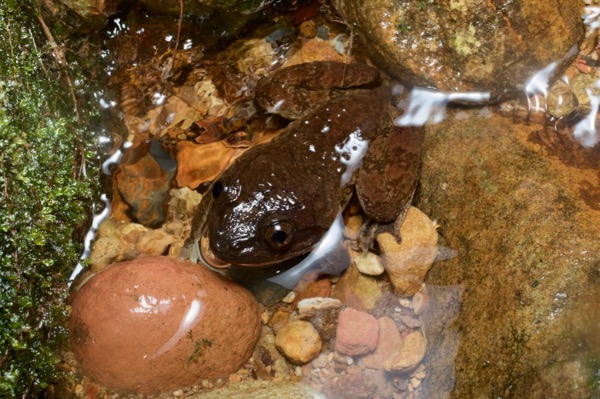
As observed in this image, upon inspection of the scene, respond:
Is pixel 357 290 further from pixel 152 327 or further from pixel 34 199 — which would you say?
pixel 34 199

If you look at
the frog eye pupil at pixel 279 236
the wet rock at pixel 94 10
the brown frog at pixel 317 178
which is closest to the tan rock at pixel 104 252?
the brown frog at pixel 317 178

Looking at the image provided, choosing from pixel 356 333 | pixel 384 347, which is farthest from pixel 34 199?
pixel 384 347

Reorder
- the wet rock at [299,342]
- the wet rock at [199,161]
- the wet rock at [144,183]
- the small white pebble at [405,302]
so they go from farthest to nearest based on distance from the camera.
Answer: the wet rock at [199,161], the wet rock at [144,183], the small white pebble at [405,302], the wet rock at [299,342]

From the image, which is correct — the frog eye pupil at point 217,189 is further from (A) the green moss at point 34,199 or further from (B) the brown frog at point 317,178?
(A) the green moss at point 34,199

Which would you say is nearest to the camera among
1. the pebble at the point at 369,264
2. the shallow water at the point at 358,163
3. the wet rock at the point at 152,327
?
the shallow water at the point at 358,163

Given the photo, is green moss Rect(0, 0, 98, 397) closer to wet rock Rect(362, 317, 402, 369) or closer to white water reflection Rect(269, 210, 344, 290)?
white water reflection Rect(269, 210, 344, 290)

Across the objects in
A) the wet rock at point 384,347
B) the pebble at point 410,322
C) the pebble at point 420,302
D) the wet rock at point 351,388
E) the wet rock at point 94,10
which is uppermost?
the wet rock at point 94,10

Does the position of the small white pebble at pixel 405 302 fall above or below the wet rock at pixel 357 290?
below

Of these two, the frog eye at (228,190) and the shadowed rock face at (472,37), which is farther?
the shadowed rock face at (472,37)

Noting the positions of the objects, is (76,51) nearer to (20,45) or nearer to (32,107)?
(20,45)
